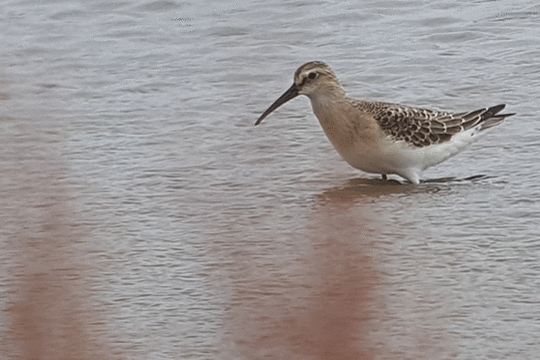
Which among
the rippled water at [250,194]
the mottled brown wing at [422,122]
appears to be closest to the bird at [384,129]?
the mottled brown wing at [422,122]

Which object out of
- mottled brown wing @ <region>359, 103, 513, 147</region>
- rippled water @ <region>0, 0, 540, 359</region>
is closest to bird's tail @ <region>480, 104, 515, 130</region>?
mottled brown wing @ <region>359, 103, 513, 147</region>

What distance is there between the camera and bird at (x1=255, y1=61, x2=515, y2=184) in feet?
18.5

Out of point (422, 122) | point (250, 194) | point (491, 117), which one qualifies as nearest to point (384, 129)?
point (422, 122)

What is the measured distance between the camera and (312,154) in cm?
609

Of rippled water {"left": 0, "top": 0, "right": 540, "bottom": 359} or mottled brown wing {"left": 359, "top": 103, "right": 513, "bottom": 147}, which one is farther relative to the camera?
mottled brown wing {"left": 359, "top": 103, "right": 513, "bottom": 147}

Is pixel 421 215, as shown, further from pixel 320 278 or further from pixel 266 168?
pixel 320 278

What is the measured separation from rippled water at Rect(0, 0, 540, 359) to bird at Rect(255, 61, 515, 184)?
15 centimetres

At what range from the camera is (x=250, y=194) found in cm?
526

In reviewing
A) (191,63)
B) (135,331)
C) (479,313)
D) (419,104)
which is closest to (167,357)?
(135,331)

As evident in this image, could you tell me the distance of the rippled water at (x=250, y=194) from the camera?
1305mm

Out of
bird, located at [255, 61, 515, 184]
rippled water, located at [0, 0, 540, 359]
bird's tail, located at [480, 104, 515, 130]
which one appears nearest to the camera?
rippled water, located at [0, 0, 540, 359]

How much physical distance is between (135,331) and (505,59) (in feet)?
16.7

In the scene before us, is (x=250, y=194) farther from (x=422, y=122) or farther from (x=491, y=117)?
(x=491, y=117)

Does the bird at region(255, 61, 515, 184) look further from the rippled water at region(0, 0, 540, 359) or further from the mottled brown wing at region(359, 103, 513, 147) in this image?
the rippled water at region(0, 0, 540, 359)
